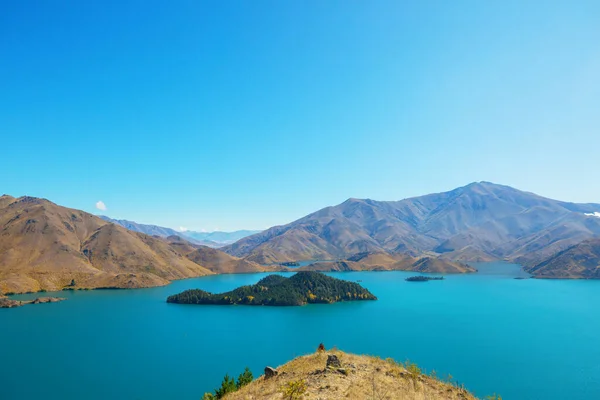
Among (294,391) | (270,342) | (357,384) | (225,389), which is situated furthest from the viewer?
(270,342)

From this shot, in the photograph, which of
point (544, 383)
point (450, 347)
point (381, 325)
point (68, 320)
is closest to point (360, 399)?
point (544, 383)

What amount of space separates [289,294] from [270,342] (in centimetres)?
6553

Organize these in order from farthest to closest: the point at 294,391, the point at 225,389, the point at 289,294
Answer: the point at 289,294
the point at 225,389
the point at 294,391

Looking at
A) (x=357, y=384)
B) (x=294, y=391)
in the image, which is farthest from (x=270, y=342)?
(x=294, y=391)

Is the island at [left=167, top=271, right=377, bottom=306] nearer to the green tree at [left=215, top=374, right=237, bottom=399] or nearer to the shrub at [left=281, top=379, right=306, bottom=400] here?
the green tree at [left=215, top=374, right=237, bottom=399]

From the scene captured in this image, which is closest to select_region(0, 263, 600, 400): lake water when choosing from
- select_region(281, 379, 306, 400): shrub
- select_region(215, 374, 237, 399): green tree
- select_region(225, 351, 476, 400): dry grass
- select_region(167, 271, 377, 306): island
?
select_region(167, 271, 377, 306): island

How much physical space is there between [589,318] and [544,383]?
83.0 metres

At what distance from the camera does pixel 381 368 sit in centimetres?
2381

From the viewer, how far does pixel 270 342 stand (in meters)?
98.7

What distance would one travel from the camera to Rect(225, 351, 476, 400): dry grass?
62.5 feet

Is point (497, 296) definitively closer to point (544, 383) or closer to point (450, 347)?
point (450, 347)

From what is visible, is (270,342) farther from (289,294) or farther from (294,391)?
(294,391)

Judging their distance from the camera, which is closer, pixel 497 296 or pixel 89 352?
pixel 89 352

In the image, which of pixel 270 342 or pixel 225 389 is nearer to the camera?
pixel 225 389
